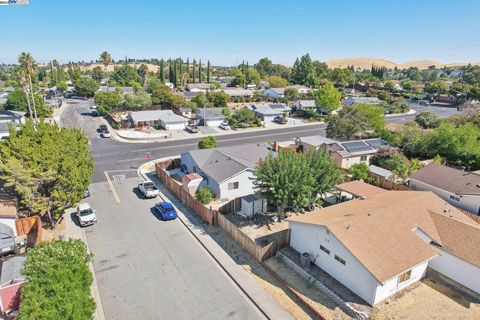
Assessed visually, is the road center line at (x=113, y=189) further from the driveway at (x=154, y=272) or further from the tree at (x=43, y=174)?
the tree at (x=43, y=174)

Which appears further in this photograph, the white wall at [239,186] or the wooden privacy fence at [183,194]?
the white wall at [239,186]

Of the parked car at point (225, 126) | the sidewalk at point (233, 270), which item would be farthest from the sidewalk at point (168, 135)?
the sidewalk at point (233, 270)

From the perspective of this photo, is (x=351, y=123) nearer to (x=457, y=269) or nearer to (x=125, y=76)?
(x=457, y=269)

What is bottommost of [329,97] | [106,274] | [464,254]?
[106,274]

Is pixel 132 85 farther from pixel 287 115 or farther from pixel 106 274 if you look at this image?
pixel 106 274

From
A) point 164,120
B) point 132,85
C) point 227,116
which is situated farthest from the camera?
point 132,85

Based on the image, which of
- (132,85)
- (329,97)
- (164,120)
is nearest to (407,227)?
(164,120)
